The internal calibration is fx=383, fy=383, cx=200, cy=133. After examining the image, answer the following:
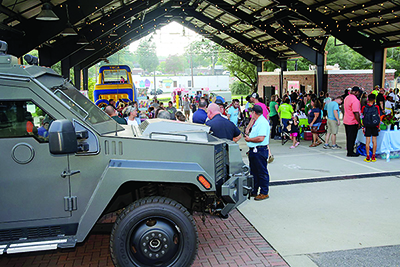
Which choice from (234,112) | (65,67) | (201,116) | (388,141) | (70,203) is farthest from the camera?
(65,67)

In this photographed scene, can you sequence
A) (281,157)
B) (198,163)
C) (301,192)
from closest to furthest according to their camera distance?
(198,163)
(301,192)
(281,157)

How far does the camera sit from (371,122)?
33.2 ft

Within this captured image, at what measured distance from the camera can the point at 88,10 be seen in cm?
1385

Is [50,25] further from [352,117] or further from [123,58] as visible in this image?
[123,58]

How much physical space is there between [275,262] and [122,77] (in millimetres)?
21434

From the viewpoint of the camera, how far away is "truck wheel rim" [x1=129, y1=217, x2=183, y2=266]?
4.30 m

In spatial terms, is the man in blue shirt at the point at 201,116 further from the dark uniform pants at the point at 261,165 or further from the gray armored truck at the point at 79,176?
the gray armored truck at the point at 79,176

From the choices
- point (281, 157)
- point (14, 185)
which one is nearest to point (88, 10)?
point (281, 157)

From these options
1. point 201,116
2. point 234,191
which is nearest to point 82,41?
point 201,116

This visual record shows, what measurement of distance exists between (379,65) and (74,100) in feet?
69.2

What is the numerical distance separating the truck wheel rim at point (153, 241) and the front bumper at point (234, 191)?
0.73 metres

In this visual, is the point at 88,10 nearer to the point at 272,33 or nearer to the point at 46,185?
the point at 46,185

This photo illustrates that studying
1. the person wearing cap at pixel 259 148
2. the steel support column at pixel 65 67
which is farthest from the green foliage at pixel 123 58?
the person wearing cap at pixel 259 148

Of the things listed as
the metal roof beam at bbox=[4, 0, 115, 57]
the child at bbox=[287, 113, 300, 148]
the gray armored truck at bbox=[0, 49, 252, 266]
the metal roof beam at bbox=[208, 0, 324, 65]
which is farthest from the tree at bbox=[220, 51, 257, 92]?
the gray armored truck at bbox=[0, 49, 252, 266]
